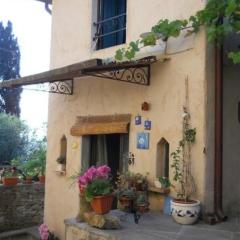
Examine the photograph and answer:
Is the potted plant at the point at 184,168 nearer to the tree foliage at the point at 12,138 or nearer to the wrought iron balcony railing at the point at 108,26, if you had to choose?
the wrought iron balcony railing at the point at 108,26

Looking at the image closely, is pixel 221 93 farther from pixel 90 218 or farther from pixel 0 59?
pixel 0 59

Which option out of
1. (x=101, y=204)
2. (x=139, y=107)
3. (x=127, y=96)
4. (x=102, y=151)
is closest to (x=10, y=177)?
(x=102, y=151)

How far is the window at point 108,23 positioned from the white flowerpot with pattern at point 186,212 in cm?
397

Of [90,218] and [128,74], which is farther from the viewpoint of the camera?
[128,74]

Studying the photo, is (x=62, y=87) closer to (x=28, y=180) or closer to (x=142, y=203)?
(x=142, y=203)

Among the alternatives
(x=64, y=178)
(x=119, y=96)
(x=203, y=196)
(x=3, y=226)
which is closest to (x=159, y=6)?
(x=119, y=96)

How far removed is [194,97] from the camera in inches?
250

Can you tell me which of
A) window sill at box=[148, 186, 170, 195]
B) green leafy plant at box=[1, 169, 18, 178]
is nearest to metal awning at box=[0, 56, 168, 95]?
window sill at box=[148, 186, 170, 195]

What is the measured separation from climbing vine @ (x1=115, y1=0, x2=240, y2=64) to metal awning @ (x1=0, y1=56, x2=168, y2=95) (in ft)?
0.80

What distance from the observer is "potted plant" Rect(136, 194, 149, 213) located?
255 inches

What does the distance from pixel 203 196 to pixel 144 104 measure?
1978 mm

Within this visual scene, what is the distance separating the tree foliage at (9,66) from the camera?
2969cm

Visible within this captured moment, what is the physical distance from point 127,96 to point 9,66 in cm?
2597

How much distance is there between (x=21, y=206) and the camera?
11805mm
